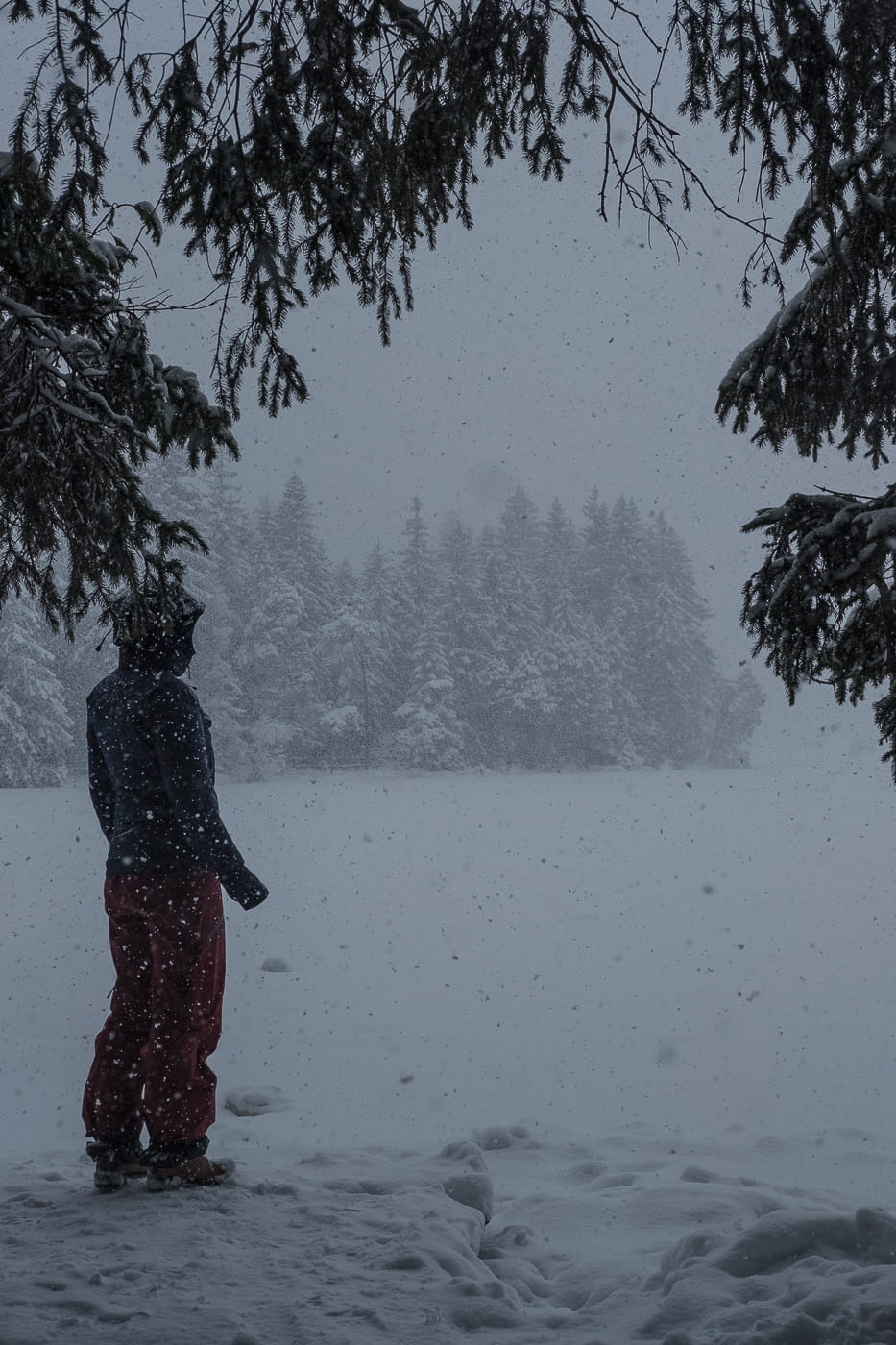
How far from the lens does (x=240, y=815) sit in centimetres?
2041

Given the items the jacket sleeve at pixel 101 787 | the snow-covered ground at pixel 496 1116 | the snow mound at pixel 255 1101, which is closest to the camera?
the snow-covered ground at pixel 496 1116

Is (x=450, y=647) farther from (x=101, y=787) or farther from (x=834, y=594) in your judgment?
(x=834, y=594)

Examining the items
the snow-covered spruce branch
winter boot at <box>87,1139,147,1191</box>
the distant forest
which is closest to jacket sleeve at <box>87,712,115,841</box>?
winter boot at <box>87,1139,147,1191</box>

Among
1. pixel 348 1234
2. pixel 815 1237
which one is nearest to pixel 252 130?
pixel 348 1234

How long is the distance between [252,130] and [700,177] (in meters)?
1.75

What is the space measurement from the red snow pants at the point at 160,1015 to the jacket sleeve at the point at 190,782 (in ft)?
0.33

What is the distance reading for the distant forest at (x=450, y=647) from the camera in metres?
39.9

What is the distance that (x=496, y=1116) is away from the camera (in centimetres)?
491

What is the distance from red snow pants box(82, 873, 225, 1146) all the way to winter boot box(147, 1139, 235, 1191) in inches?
1.3

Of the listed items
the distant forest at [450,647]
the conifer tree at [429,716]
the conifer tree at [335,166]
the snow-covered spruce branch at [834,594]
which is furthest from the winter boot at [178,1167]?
the conifer tree at [429,716]

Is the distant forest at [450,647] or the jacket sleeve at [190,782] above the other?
the distant forest at [450,647]

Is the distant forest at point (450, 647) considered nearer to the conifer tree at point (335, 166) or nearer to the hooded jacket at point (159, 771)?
the conifer tree at point (335, 166)

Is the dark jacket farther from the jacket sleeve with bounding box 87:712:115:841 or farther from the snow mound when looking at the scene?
the snow mound

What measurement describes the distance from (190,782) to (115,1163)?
1.42 metres
